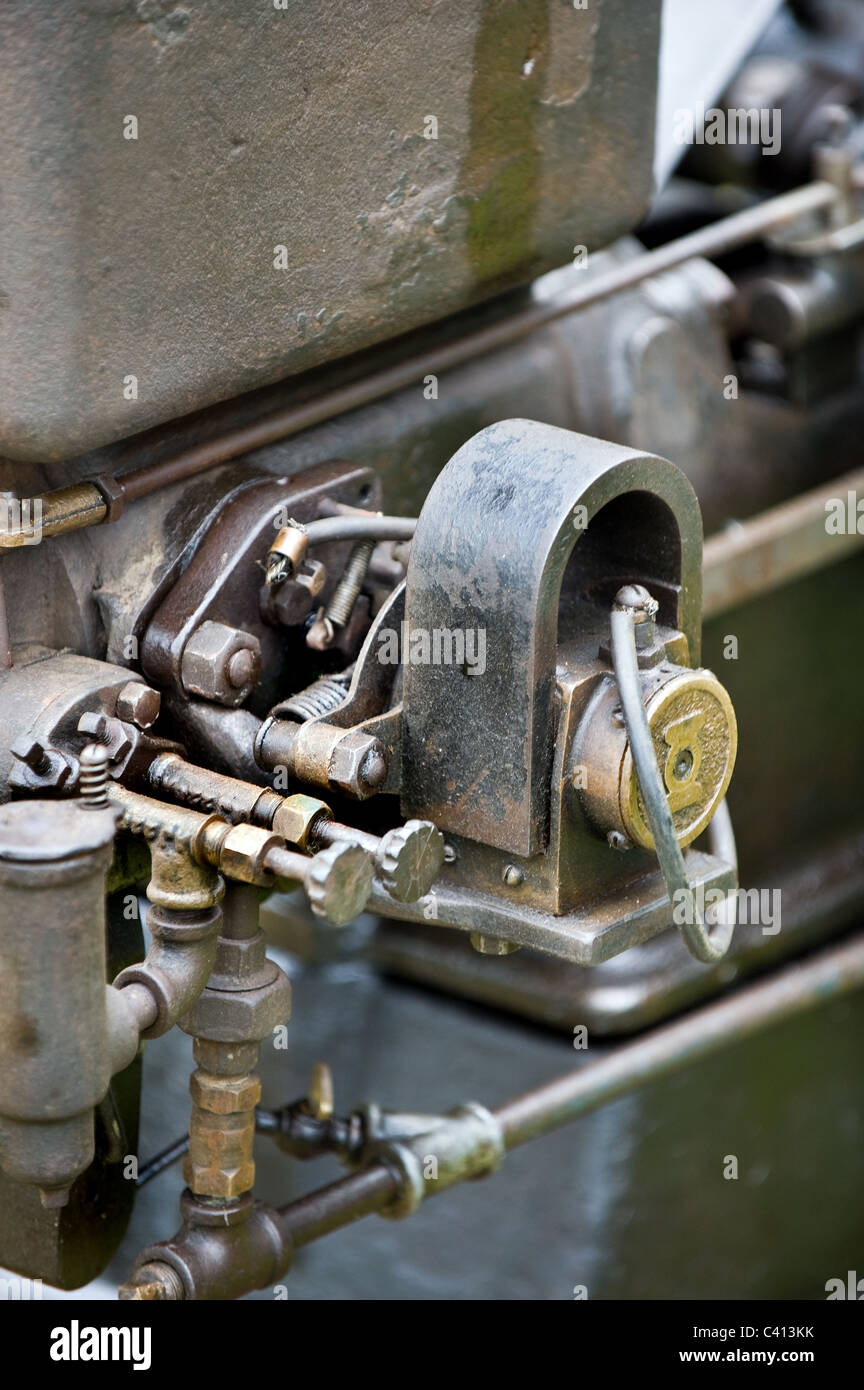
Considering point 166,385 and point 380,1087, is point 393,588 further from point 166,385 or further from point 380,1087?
point 380,1087

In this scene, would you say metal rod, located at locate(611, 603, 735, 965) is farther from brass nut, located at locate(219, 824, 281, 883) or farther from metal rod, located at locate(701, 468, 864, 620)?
metal rod, located at locate(701, 468, 864, 620)

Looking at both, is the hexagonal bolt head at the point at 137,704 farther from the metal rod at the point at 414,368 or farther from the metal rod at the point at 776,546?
Result: the metal rod at the point at 776,546

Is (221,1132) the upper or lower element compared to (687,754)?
lower

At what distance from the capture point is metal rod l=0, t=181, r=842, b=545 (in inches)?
58.1

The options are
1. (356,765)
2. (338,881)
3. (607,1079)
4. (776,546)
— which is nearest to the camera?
(338,881)

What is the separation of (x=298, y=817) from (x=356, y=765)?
0.24 feet

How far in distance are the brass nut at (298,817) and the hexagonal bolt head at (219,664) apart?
0.17m

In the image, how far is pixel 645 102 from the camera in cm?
187

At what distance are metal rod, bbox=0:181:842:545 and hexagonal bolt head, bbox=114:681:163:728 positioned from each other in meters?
0.14

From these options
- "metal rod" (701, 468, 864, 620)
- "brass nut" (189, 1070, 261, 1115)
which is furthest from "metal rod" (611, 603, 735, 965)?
"metal rod" (701, 468, 864, 620)

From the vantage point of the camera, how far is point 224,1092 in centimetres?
147

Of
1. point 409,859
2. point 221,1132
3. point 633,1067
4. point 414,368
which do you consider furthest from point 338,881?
point 633,1067

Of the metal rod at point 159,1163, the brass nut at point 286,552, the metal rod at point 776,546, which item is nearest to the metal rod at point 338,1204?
the metal rod at point 159,1163

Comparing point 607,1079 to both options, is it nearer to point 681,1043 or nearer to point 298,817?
point 681,1043
